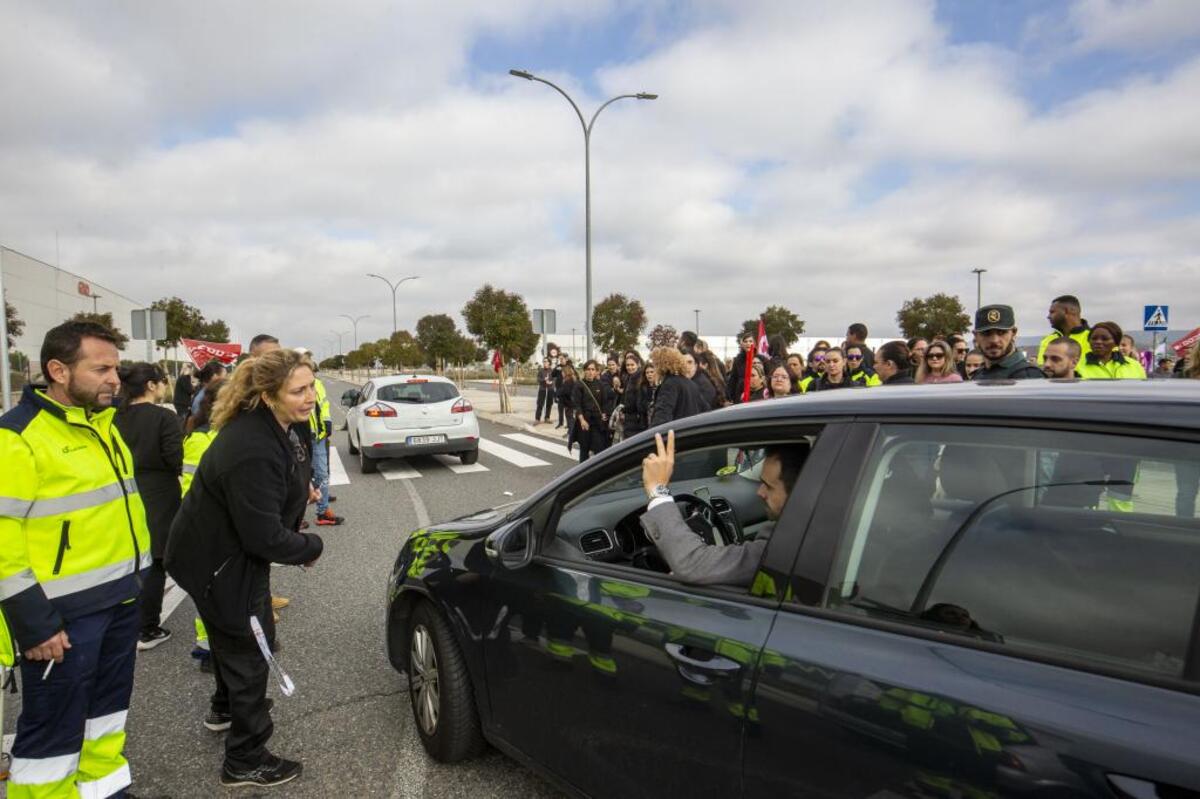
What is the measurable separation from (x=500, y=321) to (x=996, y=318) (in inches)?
838

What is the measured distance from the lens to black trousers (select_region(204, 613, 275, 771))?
271 centimetres

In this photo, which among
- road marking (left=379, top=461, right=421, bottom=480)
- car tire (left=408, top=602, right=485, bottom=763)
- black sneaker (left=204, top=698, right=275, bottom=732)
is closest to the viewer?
car tire (left=408, top=602, right=485, bottom=763)

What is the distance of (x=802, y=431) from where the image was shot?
5.90ft

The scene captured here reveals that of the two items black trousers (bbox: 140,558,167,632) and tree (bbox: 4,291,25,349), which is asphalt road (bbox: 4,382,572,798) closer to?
black trousers (bbox: 140,558,167,632)

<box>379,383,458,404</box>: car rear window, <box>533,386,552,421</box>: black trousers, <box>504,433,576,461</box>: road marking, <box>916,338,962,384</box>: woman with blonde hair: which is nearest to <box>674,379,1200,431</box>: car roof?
<box>916,338,962,384</box>: woman with blonde hair

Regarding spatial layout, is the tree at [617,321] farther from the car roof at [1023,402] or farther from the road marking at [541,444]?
the car roof at [1023,402]

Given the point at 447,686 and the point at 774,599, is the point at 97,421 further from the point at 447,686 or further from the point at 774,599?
the point at 774,599

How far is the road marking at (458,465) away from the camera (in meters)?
10.7

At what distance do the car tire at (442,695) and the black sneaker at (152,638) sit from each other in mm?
2230

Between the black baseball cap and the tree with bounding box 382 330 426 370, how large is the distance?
71210 millimetres

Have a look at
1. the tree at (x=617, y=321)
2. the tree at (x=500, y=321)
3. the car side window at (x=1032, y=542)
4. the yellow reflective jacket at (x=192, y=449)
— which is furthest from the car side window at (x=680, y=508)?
the tree at (x=617, y=321)

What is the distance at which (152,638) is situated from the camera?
164 inches

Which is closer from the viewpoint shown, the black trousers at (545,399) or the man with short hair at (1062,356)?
the man with short hair at (1062,356)

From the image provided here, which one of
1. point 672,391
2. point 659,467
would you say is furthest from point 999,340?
point 659,467
